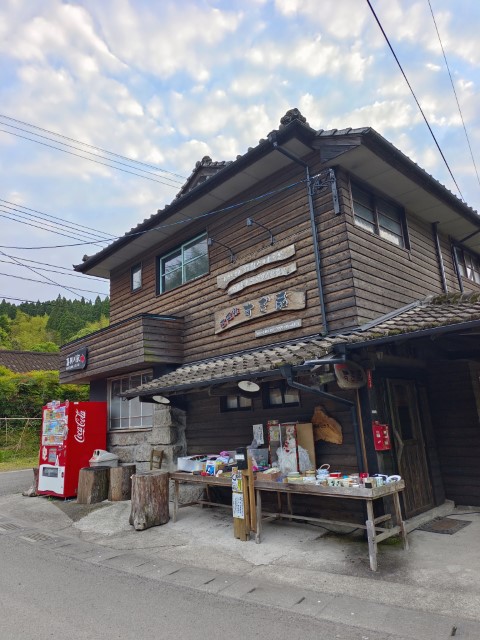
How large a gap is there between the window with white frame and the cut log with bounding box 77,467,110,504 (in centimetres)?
192

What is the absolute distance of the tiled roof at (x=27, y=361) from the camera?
1193 inches

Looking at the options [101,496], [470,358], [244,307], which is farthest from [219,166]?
[101,496]

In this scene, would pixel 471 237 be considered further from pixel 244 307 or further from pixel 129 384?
pixel 129 384

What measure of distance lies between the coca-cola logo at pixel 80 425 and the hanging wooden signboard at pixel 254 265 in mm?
4971

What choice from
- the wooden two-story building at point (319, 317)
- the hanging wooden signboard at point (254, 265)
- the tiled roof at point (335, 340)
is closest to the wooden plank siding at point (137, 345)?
the wooden two-story building at point (319, 317)

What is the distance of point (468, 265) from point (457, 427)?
638 centimetres

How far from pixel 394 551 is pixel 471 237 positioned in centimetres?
895

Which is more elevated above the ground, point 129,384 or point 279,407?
point 129,384

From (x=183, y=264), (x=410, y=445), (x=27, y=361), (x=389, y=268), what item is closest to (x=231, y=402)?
(x=410, y=445)

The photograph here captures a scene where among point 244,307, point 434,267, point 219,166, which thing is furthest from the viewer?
point 219,166

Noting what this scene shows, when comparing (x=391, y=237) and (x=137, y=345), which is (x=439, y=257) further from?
(x=137, y=345)

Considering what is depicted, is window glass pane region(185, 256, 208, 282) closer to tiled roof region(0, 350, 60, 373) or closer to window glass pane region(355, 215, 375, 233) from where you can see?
window glass pane region(355, 215, 375, 233)

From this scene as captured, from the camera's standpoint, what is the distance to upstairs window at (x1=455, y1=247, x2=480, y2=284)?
11776 mm

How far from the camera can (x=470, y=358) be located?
7.46 m
